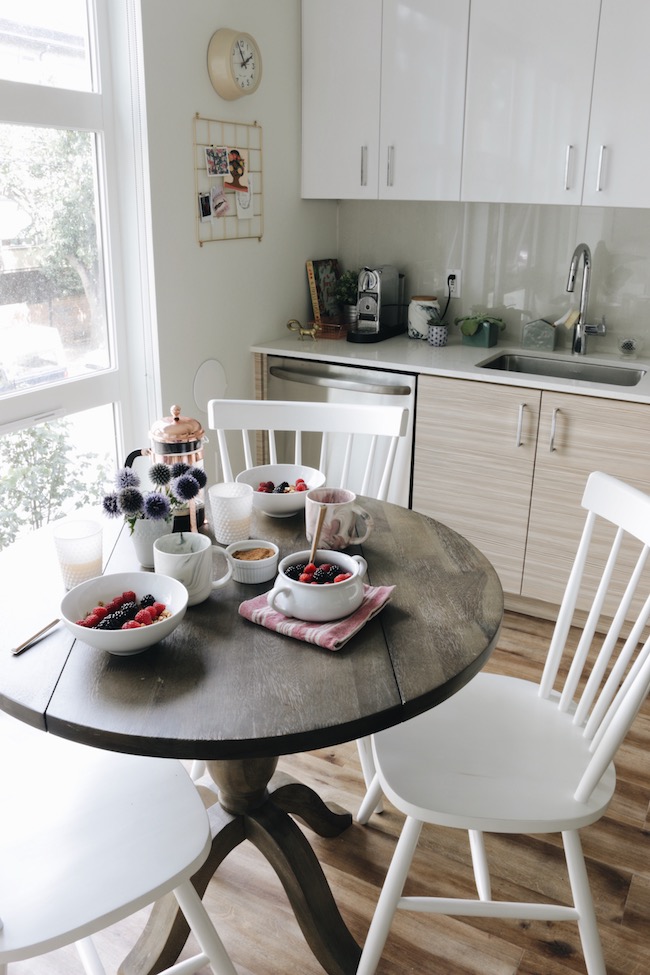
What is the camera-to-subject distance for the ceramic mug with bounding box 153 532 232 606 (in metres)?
1.41

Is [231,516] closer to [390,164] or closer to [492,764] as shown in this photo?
[492,764]

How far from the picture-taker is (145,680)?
125 cm

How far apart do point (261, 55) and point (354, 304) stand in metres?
1.00

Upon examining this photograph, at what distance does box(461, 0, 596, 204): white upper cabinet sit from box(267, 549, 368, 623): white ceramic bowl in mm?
1927

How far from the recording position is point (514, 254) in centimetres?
320

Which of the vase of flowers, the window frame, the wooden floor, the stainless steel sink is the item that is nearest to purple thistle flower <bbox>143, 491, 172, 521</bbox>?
the vase of flowers

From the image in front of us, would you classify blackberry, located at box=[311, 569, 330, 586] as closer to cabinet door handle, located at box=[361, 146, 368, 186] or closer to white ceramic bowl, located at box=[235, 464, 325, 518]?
white ceramic bowl, located at box=[235, 464, 325, 518]

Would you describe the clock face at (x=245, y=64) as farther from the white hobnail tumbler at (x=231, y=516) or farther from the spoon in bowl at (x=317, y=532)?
the spoon in bowl at (x=317, y=532)

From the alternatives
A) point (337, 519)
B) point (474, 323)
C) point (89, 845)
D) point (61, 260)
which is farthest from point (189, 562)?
point (474, 323)

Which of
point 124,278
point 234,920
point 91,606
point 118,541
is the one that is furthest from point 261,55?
point 234,920

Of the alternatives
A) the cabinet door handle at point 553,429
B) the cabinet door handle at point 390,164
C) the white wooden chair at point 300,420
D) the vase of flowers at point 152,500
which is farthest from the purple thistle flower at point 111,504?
the cabinet door handle at point 390,164

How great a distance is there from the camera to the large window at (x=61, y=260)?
2.21 metres

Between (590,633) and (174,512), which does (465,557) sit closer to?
(590,633)

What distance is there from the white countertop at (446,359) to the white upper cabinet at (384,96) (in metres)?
0.55
